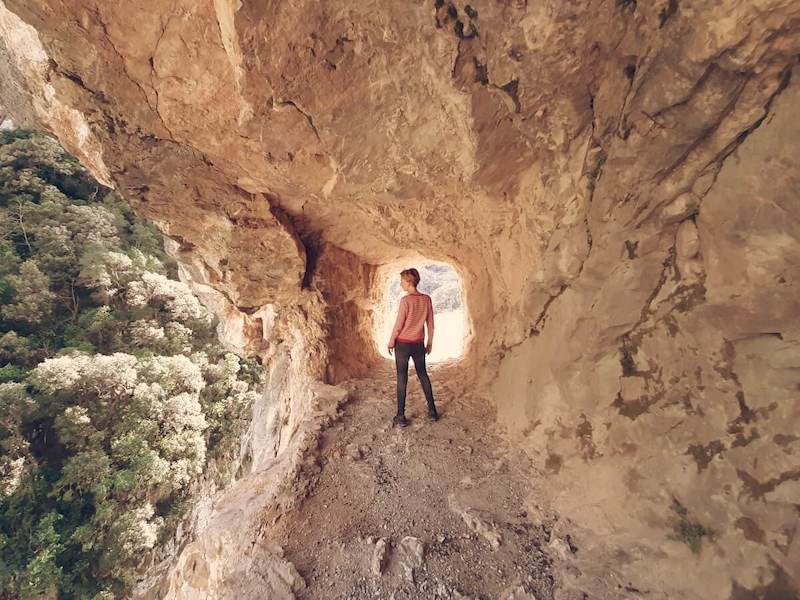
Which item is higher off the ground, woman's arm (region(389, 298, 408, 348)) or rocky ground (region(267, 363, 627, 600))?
woman's arm (region(389, 298, 408, 348))

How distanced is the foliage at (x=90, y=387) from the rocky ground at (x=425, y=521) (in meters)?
10.0

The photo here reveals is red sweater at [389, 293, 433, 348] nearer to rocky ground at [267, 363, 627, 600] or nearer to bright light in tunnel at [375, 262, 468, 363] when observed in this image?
rocky ground at [267, 363, 627, 600]

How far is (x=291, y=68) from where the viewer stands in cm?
251

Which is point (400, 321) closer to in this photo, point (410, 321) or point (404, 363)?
point (410, 321)

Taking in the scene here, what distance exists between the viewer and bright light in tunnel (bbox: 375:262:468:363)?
643cm

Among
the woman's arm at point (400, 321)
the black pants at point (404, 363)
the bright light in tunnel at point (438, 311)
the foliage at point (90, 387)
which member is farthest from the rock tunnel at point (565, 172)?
the foliage at point (90, 387)

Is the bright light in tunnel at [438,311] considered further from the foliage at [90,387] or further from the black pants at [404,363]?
the foliage at [90,387]

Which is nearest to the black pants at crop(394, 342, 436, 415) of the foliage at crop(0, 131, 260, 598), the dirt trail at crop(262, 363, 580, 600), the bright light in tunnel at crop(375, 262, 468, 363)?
the dirt trail at crop(262, 363, 580, 600)

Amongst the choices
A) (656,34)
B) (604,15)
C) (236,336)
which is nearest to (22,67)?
(236,336)

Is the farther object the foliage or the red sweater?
the foliage

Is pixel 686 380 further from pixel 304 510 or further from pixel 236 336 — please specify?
pixel 236 336

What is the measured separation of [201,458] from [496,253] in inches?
469

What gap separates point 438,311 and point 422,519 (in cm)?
1408

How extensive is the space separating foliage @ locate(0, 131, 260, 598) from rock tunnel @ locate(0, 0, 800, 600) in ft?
29.6
